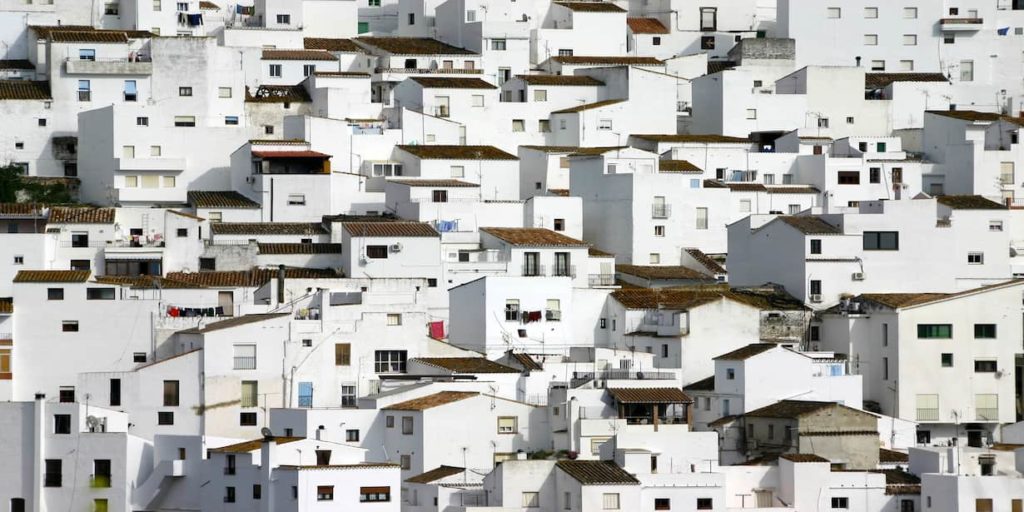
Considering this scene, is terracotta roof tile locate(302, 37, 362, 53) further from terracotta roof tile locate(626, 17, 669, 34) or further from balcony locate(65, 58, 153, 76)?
terracotta roof tile locate(626, 17, 669, 34)

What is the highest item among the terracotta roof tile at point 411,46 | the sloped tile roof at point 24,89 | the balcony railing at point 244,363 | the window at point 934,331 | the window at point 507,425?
the terracotta roof tile at point 411,46

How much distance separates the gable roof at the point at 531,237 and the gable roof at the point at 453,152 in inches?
171

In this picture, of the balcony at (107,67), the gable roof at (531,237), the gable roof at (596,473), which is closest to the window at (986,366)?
the gable roof at (531,237)

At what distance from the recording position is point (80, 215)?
220 feet

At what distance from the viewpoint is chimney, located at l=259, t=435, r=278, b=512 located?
5416 cm

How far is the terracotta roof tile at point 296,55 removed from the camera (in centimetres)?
7764

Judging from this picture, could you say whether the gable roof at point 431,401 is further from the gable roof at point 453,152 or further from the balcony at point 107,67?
the balcony at point 107,67

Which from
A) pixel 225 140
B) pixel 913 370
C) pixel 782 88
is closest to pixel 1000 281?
pixel 913 370

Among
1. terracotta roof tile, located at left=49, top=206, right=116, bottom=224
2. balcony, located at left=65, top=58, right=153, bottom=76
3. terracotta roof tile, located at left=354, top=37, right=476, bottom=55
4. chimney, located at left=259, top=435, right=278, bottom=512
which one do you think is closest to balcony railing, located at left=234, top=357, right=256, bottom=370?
chimney, located at left=259, top=435, right=278, bottom=512

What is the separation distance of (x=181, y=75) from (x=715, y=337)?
17921 millimetres

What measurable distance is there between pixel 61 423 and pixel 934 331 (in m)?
19.1

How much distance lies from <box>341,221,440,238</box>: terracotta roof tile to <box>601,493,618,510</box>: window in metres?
13.7

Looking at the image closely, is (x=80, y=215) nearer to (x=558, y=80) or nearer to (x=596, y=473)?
(x=558, y=80)

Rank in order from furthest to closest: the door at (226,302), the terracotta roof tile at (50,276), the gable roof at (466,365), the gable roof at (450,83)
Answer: the gable roof at (450,83) → the door at (226,302) → the terracotta roof tile at (50,276) → the gable roof at (466,365)
